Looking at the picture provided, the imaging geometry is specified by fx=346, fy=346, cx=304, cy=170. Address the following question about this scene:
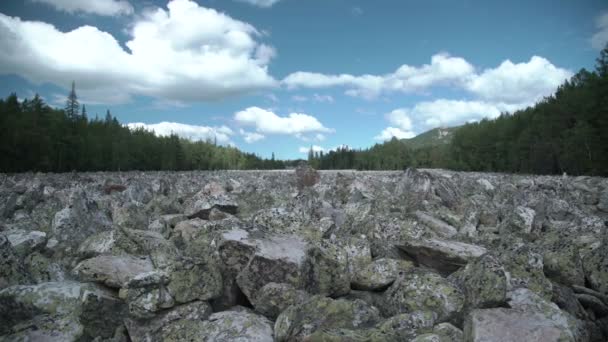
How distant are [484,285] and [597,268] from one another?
235 centimetres

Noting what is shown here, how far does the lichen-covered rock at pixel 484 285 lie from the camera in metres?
3.56

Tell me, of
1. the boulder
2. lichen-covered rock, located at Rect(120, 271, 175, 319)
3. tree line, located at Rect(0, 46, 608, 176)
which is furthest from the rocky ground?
tree line, located at Rect(0, 46, 608, 176)

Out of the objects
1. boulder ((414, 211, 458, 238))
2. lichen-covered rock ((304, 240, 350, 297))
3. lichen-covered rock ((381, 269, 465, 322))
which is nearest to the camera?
lichen-covered rock ((381, 269, 465, 322))

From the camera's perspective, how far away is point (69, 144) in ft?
235

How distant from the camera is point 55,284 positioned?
380 centimetres

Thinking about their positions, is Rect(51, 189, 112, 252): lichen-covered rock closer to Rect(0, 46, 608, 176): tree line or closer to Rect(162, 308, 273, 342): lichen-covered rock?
Rect(162, 308, 273, 342): lichen-covered rock

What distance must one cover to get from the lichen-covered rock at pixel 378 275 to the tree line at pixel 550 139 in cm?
5349

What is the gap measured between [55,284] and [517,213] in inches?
313

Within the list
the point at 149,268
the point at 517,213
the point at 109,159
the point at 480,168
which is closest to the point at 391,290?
the point at 149,268

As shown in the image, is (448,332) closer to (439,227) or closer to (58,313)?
(58,313)

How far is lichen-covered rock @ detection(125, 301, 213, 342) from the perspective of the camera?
129 inches

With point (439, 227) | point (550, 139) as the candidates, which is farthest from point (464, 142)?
point (439, 227)

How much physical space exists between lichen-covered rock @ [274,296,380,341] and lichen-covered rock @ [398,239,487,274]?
153 centimetres

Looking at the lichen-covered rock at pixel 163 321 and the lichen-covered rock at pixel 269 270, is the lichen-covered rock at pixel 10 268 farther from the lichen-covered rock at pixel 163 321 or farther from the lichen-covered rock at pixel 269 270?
the lichen-covered rock at pixel 269 270
